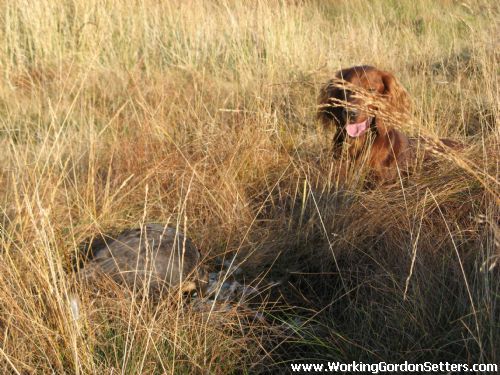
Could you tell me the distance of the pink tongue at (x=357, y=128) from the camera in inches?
153

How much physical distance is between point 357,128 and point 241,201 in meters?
0.94

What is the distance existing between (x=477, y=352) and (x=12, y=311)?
134 cm

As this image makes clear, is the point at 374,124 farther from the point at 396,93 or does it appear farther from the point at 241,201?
the point at 241,201

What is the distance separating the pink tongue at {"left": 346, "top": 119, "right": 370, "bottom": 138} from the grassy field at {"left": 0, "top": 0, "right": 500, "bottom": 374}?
0.24 meters

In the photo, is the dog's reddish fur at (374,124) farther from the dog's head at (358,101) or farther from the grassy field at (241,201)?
Result: the grassy field at (241,201)

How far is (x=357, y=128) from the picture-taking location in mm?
3936

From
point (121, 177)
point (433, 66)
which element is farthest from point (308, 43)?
point (121, 177)

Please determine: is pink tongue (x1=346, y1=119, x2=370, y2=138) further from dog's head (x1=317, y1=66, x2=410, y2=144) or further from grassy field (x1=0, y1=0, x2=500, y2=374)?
grassy field (x1=0, y1=0, x2=500, y2=374)

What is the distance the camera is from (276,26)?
5715mm

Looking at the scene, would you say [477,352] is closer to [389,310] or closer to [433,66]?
[389,310]

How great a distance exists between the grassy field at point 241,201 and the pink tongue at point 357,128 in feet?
0.80

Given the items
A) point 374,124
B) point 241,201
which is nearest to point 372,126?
point 374,124

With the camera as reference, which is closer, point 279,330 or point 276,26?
point 279,330

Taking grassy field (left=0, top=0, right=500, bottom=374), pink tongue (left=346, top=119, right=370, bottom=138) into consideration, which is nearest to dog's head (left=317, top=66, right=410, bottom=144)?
pink tongue (left=346, top=119, right=370, bottom=138)
